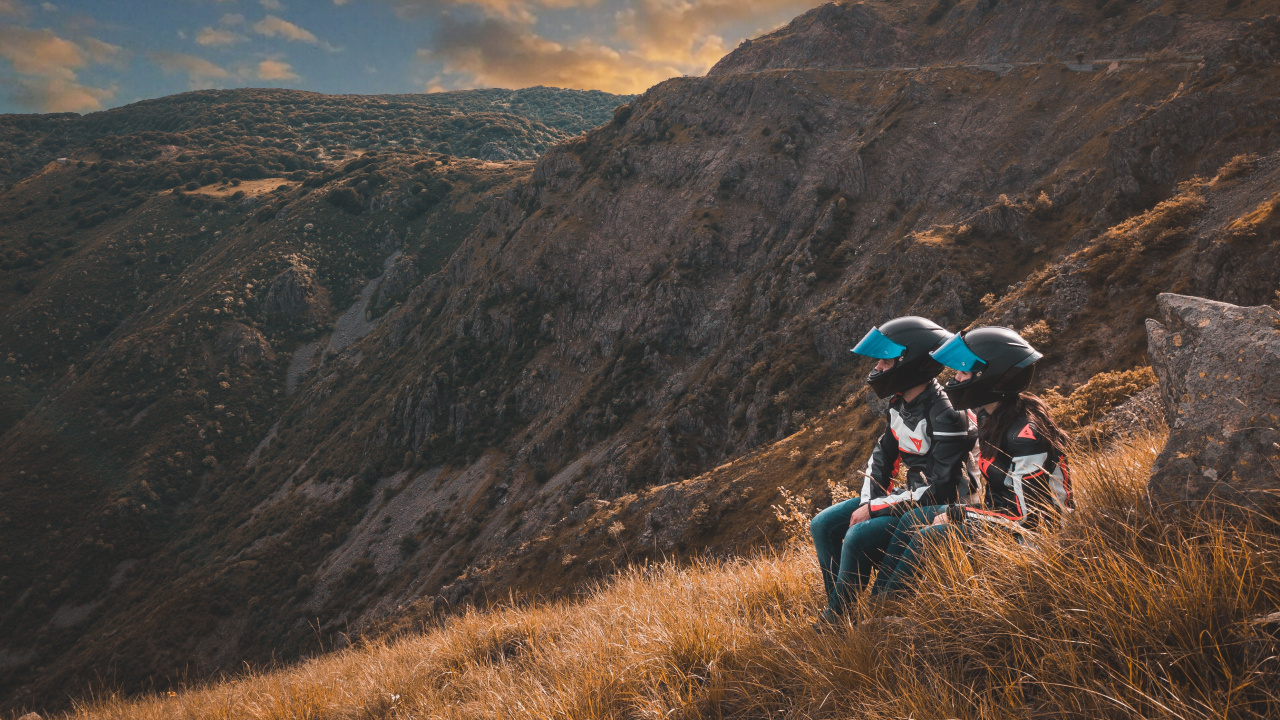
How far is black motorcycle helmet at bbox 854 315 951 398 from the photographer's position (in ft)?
14.6

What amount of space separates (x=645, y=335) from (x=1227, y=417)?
6628 centimetres

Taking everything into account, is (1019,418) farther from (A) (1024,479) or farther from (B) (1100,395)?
(B) (1100,395)

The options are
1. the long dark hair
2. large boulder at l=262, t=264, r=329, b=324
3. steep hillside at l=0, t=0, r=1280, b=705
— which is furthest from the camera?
large boulder at l=262, t=264, r=329, b=324

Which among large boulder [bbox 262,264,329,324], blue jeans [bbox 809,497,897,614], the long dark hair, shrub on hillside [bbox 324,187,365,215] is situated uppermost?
shrub on hillside [bbox 324,187,365,215]

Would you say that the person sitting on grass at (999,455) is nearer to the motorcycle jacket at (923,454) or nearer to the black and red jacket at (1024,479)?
the black and red jacket at (1024,479)

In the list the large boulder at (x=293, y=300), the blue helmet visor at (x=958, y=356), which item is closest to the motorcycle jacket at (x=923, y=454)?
the blue helmet visor at (x=958, y=356)

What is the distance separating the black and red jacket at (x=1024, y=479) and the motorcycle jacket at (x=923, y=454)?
0.21 metres

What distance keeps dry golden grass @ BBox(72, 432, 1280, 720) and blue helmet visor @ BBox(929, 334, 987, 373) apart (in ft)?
3.30

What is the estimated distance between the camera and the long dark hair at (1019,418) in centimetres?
389

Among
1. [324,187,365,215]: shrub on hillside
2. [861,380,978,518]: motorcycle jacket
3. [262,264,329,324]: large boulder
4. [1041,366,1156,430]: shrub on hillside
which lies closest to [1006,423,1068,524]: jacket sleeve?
[861,380,978,518]: motorcycle jacket

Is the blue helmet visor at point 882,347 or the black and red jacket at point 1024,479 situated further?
the blue helmet visor at point 882,347

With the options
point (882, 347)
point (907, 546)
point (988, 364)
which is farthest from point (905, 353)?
point (907, 546)

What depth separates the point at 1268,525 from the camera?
2258 mm

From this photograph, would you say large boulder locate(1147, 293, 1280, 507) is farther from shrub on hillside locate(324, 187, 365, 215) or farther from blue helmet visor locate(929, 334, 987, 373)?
shrub on hillside locate(324, 187, 365, 215)
